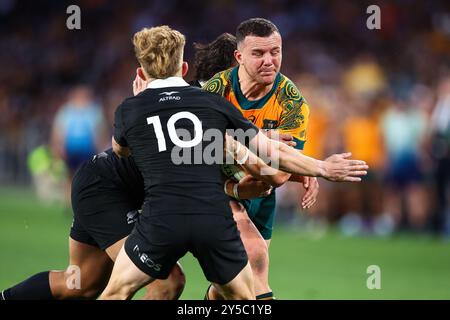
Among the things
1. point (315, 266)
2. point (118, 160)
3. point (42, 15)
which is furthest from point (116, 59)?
point (118, 160)

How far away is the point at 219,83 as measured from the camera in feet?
22.0

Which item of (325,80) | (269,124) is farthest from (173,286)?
(325,80)

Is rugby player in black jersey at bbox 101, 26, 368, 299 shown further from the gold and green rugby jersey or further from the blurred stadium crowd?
the blurred stadium crowd

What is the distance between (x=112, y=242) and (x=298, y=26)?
1710 cm

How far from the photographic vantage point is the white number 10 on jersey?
547 centimetres

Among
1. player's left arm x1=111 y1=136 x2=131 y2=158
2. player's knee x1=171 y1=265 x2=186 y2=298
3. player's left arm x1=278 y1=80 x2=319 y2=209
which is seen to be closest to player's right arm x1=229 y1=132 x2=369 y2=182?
player's left arm x1=111 y1=136 x2=131 y2=158

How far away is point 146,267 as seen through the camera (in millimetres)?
5508

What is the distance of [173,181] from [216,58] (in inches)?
80.1

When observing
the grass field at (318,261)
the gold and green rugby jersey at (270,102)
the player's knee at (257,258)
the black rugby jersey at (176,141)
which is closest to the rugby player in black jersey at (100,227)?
the player's knee at (257,258)

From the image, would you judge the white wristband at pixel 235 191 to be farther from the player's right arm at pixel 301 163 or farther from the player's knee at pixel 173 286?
the player's right arm at pixel 301 163

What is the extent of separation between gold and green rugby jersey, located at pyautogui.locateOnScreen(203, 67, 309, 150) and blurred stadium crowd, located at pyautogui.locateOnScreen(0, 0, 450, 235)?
7722 millimetres

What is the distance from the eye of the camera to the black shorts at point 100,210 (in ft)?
20.8

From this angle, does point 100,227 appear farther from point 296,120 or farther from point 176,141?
point 296,120

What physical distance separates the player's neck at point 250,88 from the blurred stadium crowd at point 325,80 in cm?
776
